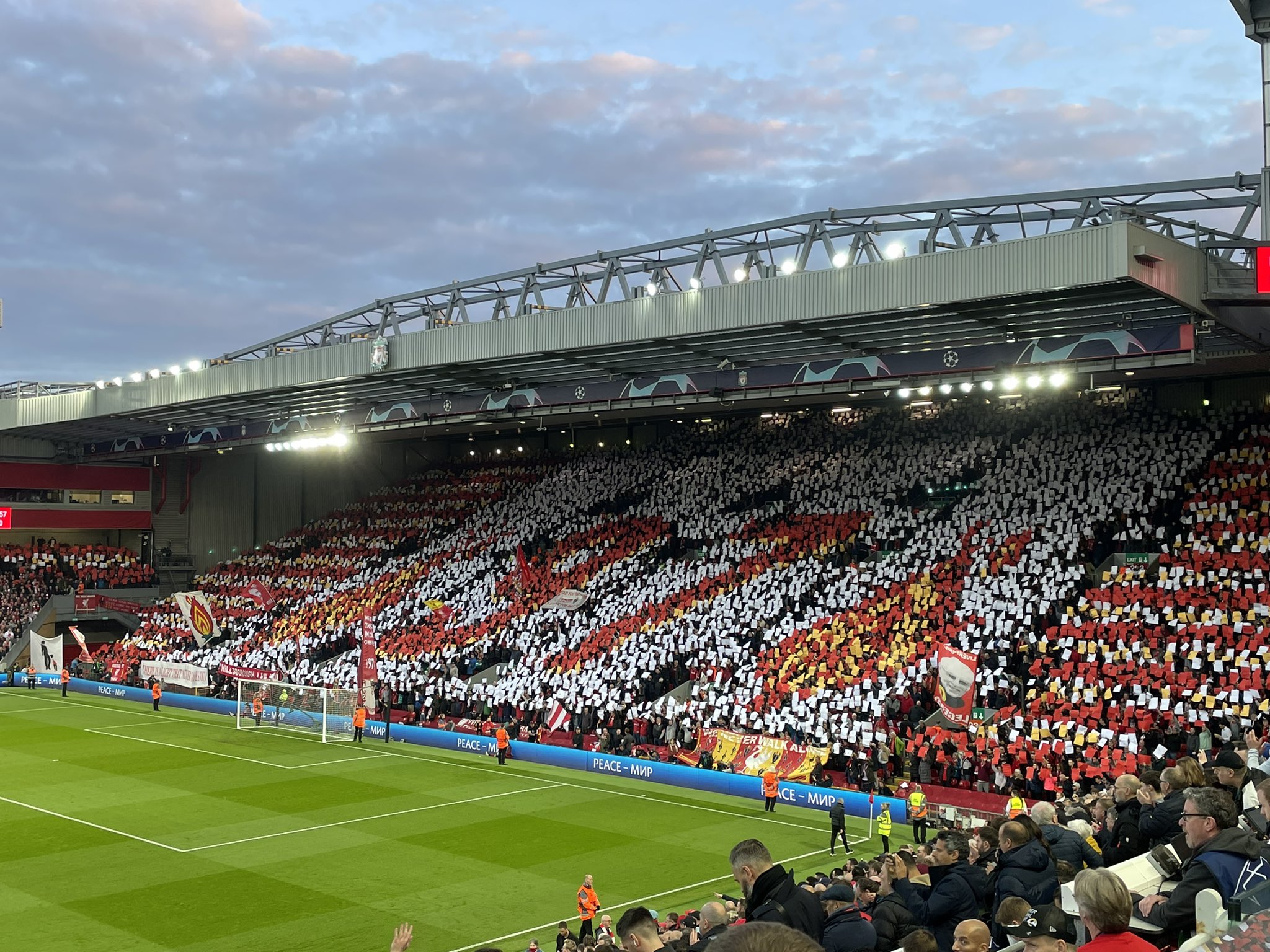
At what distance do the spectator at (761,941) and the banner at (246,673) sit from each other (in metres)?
44.1

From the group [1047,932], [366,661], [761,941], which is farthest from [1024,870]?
[366,661]

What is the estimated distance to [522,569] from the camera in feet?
153

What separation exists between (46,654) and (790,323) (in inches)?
1542

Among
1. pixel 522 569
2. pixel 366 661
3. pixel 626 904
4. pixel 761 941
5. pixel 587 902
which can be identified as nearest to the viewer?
pixel 761 941

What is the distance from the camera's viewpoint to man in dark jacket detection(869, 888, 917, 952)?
8.62 meters

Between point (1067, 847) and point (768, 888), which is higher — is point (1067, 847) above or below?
below

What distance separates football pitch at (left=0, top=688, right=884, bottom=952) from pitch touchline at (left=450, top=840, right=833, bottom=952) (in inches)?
2.1

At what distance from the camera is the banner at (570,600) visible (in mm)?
42938

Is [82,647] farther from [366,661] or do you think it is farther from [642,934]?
[642,934]

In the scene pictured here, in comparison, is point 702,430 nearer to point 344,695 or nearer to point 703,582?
point 703,582

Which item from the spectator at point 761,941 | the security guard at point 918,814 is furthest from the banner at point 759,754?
the spectator at point 761,941

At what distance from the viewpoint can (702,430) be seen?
2032 inches

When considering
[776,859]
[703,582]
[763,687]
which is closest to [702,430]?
[703,582]

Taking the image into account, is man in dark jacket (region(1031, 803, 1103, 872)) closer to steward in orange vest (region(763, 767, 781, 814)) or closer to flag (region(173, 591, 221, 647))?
steward in orange vest (region(763, 767, 781, 814))
